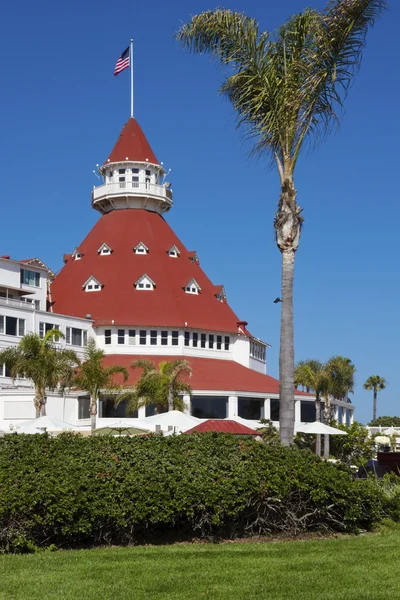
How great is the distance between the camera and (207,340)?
72.2 metres

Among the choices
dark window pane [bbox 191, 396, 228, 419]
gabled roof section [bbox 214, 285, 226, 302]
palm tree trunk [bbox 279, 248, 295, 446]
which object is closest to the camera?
palm tree trunk [bbox 279, 248, 295, 446]

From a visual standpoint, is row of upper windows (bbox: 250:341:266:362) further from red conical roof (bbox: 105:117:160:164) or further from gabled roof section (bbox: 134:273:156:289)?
red conical roof (bbox: 105:117:160:164)

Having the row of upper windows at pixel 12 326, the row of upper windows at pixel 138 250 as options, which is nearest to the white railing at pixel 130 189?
the row of upper windows at pixel 138 250

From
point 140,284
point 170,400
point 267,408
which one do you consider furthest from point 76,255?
point 170,400

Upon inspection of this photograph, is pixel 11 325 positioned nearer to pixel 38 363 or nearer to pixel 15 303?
pixel 15 303

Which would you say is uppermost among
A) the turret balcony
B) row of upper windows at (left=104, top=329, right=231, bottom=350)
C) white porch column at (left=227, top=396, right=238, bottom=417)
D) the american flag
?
the american flag

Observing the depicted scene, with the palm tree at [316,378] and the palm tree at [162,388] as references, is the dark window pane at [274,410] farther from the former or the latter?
the palm tree at [162,388]

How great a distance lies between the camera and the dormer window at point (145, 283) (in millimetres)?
72438

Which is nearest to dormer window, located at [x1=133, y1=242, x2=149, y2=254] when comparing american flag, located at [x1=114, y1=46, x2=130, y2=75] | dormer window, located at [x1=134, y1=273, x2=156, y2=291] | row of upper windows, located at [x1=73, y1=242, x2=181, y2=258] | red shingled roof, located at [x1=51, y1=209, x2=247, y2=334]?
row of upper windows, located at [x1=73, y1=242, x2=181, y2=258]

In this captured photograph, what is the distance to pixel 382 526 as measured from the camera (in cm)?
1550

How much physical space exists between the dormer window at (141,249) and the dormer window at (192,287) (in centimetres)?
489

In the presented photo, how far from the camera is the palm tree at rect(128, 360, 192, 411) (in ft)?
179

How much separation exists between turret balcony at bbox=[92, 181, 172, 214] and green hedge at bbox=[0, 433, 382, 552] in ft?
213

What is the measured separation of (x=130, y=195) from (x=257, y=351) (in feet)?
62.0
